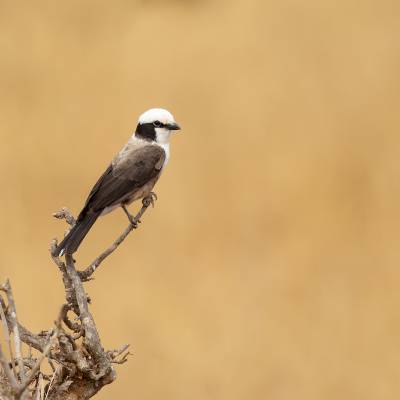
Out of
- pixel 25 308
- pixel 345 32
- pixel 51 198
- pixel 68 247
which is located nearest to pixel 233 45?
pixel 345 32

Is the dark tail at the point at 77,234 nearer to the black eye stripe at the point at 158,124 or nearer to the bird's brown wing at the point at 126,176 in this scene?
the bird's brown wing at the point at 126,176

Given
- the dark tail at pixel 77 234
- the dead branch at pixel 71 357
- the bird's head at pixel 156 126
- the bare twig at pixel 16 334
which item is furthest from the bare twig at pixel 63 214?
the bird's head at pixel 156 126

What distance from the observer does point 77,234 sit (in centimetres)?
461

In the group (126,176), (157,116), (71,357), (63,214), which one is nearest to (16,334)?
(71,357)

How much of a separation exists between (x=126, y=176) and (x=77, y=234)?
828 millimetres

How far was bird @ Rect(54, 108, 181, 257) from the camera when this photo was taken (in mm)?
5020

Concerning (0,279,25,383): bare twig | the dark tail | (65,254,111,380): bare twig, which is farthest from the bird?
(0,279,25,383): bare twig

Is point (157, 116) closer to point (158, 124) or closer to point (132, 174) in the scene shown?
point (158, 124)

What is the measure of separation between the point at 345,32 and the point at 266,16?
1.23m

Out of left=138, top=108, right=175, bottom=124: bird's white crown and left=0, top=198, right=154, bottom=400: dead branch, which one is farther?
left=138, top=108, right=175, bottom=124: bird's white crown

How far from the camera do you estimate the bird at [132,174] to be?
5020 mm

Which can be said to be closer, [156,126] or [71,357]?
[71,357]

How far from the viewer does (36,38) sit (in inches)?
571

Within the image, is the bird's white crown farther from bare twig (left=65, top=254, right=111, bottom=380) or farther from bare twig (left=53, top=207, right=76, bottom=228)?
bare twig (left=65, top=254, right=111, bottom=380)
